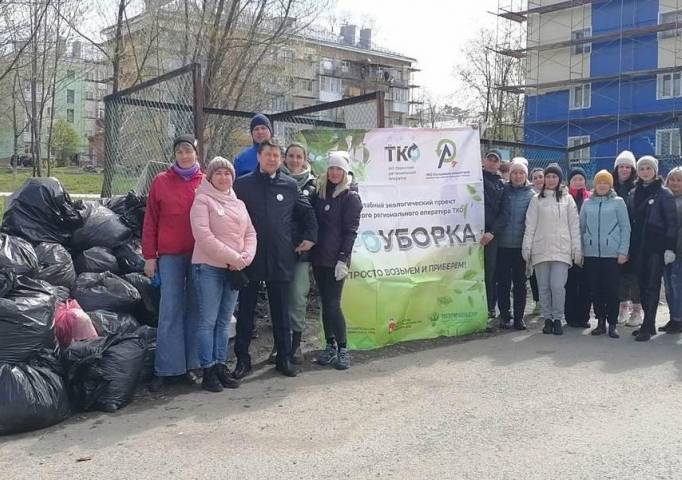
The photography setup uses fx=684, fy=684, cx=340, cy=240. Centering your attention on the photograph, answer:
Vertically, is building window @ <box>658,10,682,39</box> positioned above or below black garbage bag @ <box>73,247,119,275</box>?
above

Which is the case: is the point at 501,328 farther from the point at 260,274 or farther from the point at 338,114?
the point at 338,114

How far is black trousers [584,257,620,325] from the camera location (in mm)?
7094

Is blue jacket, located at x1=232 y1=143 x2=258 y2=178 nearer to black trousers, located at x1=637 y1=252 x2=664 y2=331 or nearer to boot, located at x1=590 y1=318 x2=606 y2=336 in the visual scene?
boot, located at x1=590 y1=318 x2=606 y2=336

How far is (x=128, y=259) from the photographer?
20.9 ft

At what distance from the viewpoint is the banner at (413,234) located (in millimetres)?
6406

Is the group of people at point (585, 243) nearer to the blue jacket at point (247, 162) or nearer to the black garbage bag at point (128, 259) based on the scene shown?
the blue jacket at point (247, 162)

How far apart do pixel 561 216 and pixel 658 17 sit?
3325 centimetres

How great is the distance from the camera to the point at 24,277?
490 cm

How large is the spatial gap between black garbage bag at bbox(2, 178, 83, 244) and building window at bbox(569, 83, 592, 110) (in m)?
36.9

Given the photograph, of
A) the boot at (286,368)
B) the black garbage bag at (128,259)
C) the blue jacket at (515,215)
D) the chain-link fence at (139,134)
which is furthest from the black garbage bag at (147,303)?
the blue jacket at (515,215)

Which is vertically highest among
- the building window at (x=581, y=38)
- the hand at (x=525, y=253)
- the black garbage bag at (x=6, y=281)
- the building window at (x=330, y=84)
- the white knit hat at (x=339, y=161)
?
the building window at (x=330, y=84)

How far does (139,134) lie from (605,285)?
567 cm

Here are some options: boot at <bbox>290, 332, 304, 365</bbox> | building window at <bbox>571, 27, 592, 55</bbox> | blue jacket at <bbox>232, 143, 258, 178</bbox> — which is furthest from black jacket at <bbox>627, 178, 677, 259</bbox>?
building window at <bbox>571, 27, 592, 55</bbox>

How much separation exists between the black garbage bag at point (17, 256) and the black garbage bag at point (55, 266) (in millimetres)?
169
